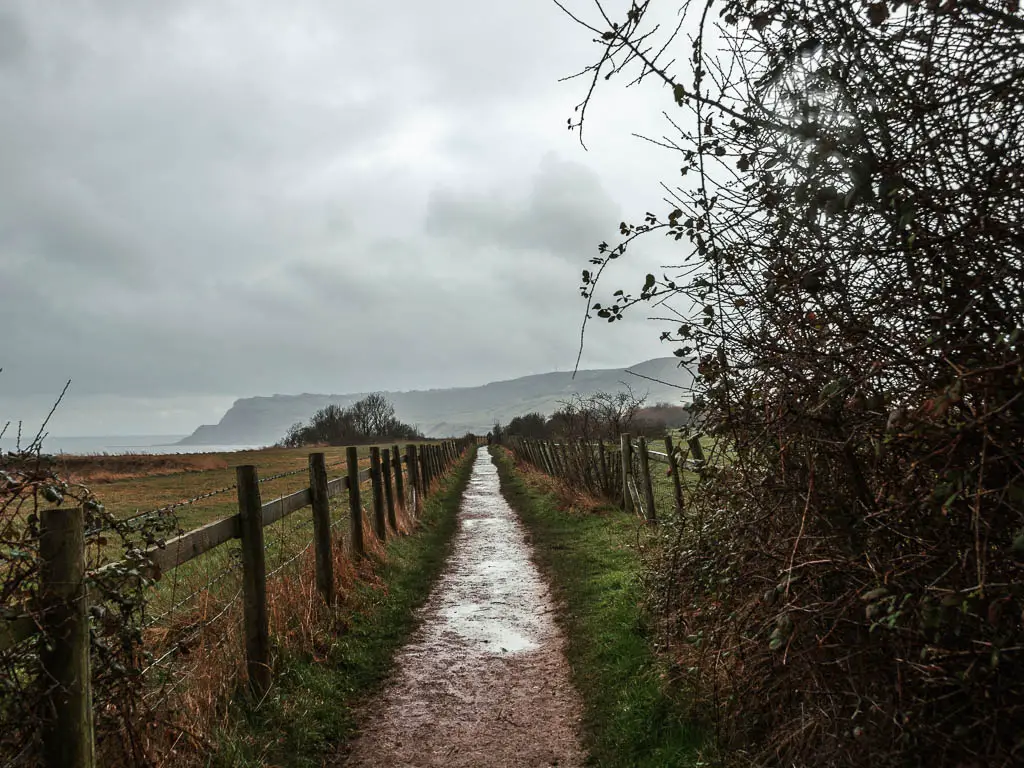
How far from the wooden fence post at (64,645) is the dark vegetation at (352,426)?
303ft

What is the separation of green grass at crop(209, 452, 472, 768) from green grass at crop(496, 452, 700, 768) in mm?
1632

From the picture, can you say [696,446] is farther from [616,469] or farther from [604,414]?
[604,414]

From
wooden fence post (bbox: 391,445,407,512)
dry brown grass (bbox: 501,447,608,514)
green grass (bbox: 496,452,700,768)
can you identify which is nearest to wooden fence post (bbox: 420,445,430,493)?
dry brown grass (bbox: 501,447,608,514)

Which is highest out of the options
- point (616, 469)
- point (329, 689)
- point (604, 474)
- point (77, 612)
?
point (77, 612)

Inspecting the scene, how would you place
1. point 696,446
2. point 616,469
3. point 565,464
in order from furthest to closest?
1. point 565,464
2. point 616,469
3. point 696,446

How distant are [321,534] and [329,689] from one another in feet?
6.30

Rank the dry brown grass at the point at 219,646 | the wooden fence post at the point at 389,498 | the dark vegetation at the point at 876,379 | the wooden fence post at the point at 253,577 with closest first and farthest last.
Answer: the dark vegetation at the point at 876,379, the dry brown grass at the point at 219,646, the wooden fence post at the point at 253,577, the wooden fence post at the point at 389,498

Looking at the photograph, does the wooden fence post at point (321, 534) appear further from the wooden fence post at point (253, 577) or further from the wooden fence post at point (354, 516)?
the wooden fence post at point (253, 577)

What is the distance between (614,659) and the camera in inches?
235

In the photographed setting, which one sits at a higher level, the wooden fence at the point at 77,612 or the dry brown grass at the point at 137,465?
the dry brown grass at the point at 137,465

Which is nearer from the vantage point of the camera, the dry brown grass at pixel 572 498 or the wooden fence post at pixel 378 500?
the wooden fence post at pixel 378 500

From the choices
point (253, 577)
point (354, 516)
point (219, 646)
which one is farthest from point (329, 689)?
point (354, 516)

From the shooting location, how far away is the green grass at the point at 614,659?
14.6 ft

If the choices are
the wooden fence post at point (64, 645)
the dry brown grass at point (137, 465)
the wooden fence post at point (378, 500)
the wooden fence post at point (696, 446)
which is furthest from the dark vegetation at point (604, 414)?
the dry brown grass at point (137, 465)
